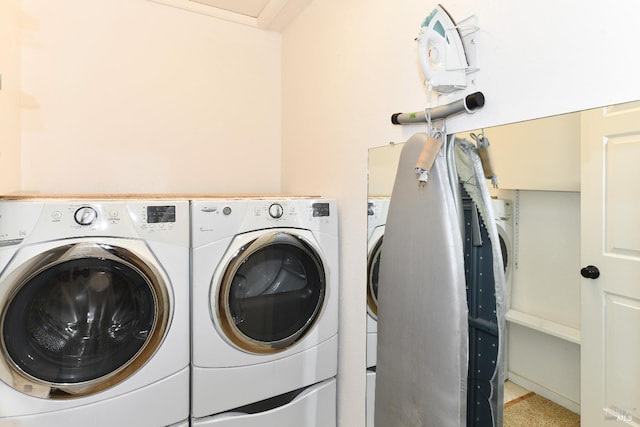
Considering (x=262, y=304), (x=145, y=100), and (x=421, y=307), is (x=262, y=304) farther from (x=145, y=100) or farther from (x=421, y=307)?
(x=145, y=100)

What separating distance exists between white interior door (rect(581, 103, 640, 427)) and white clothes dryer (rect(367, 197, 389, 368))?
71 cm

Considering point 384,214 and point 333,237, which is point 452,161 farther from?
point 333,237

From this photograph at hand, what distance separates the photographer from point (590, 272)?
0.85 metres

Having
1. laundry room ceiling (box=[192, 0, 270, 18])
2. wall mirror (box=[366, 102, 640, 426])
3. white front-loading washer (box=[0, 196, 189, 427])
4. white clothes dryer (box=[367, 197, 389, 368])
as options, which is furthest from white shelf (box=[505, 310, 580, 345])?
laundry room ceiling (box=[192, 0, 270, 18])

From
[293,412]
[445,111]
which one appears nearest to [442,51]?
[445,111]

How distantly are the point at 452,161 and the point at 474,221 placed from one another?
200 mm

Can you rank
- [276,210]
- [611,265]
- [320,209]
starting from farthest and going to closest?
[320,209] → [276,210] → [611,265]

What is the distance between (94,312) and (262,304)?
63 centimetres

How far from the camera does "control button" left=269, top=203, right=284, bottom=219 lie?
5.04ft

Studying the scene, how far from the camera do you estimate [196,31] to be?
2123 mm

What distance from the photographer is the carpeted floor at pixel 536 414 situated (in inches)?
35.3


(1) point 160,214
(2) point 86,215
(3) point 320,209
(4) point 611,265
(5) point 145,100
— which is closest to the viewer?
(4) point 611,265

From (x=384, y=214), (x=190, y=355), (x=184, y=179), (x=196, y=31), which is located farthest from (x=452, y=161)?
(x=196, y=31)

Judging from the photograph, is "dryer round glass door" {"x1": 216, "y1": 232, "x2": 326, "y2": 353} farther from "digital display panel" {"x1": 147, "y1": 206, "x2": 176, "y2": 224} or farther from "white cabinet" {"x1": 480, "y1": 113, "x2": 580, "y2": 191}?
"white cabinet" {"x1": 480, "y1": 113, "x2": 580, "y2": 191}
